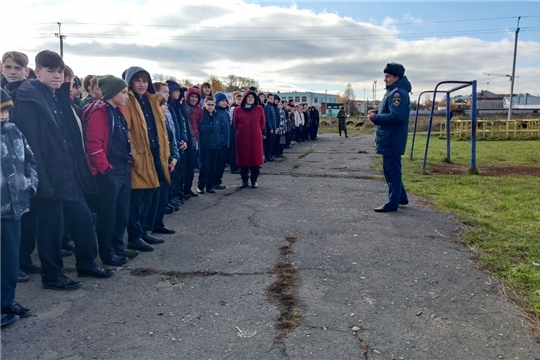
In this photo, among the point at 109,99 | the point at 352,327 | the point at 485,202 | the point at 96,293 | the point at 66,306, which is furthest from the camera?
the point at 485,202

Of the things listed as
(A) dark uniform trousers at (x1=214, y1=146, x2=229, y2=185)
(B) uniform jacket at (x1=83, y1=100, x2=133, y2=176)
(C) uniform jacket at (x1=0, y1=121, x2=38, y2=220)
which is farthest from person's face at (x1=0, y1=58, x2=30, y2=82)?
(A) dark uniform trousers at (x1=214, y1=146, x2=229, y2=185)

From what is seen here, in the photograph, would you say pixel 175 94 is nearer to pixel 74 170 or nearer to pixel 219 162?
pixel 219 162

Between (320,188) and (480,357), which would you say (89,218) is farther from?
(320,188)

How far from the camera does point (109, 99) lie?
468 centimetres

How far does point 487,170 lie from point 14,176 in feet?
39.8

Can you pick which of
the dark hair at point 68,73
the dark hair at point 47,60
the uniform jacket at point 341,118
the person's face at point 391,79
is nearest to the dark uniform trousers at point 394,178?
the person's face at point 391,79

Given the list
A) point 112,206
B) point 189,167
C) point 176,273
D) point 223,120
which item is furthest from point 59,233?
point 223,120

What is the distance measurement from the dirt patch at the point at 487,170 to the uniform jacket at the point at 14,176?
34.6 ft

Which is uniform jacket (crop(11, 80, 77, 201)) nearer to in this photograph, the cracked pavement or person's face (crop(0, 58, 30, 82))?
the cracked pavement

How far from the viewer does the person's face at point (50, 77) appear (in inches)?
158

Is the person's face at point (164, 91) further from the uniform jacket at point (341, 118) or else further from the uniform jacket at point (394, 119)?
the uniform jacket at point (341, 118)

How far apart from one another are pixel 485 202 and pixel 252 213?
406cm

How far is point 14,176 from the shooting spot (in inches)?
136

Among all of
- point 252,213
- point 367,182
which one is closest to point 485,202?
point 367,182
